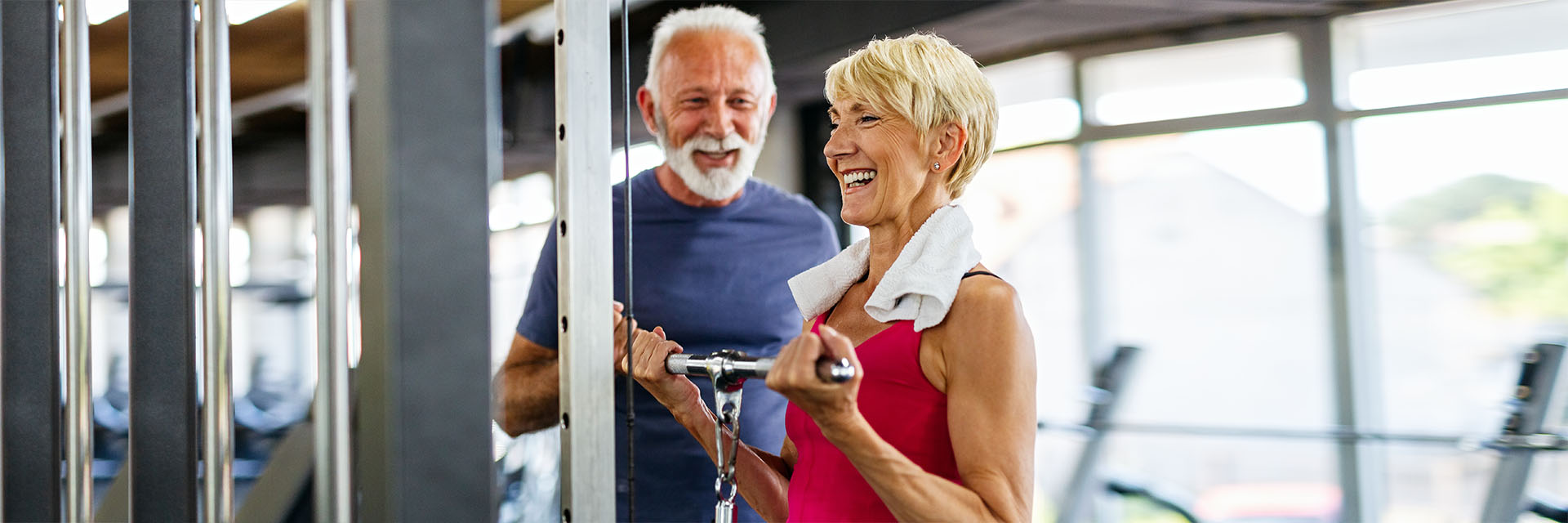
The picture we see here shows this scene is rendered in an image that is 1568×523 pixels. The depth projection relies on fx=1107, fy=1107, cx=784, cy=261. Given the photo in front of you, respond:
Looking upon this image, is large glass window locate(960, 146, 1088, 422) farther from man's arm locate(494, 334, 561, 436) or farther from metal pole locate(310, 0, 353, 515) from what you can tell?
metal pole locate(310, 0, 353, 515)

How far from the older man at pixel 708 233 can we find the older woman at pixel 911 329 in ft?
1.01

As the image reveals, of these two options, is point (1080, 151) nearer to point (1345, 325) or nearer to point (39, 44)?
point (1345, 325)

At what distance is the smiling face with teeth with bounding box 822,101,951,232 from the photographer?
44.4 inches

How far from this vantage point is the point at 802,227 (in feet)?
5.91

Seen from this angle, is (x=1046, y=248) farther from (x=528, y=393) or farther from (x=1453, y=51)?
(x=528, y=393)

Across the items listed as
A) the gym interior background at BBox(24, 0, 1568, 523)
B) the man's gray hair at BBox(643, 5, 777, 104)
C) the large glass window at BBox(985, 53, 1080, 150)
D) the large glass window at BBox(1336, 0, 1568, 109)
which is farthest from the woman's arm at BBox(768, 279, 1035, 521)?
the large glass window at BBox(985, 53, 1080, 150)

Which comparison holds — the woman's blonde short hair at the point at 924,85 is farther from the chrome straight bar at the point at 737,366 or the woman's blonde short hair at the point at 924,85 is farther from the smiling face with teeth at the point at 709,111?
the smiling face with teeth at the point at 709,111

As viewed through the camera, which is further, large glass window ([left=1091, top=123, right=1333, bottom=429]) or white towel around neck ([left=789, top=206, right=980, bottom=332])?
large glass window ([left=1091, top=123, right=1333, bottom=429])

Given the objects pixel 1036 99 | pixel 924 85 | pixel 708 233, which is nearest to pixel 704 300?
pixel 708 233

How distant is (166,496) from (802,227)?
0.98 metres

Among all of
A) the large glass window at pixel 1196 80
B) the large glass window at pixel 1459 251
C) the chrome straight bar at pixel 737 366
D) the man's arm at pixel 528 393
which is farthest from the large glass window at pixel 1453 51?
the man's arm at pixel 528 393

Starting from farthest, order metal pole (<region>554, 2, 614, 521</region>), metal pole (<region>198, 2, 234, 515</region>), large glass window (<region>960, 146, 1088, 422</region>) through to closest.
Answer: large glass window (<region>960, 146, 1088, 422</region>) < metal pole (<region>198, 2, 234, 515</region>) < metal pole (<region>554, 2, 614, 521</region>)

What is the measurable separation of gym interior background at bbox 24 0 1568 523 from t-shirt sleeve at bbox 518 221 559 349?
2.56 m

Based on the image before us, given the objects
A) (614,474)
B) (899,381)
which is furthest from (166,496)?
(899,381)
